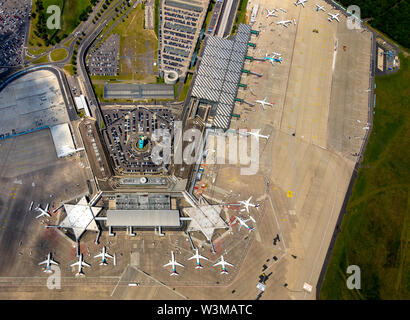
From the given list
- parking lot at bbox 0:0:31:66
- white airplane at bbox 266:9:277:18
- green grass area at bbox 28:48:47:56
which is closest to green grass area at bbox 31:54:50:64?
green grass area at bbox 28:48:47:56

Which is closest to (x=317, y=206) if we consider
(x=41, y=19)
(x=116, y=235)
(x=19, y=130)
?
(x=116, y=235)

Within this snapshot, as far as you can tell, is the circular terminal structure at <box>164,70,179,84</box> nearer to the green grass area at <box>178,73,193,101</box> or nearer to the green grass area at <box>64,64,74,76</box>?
the green grass area at <box>178,73,193,101</box>

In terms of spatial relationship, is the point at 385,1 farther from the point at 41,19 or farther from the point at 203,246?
the point at 41,19

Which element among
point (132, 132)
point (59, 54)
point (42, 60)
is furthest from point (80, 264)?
point (59, 54)

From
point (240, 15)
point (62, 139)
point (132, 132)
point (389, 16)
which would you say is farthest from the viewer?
point (389, 16)

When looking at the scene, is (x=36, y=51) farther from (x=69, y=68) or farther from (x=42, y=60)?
(x=69, y=68)

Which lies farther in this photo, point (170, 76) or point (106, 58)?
point (106, 58)
